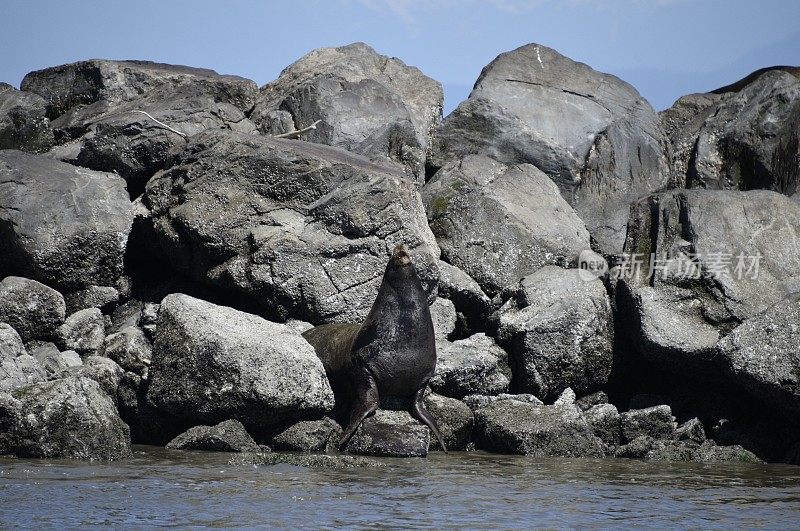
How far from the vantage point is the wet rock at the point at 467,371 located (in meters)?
13.2

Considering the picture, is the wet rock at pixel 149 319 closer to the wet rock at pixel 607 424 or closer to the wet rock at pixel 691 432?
the wet rock at pixel 607 424

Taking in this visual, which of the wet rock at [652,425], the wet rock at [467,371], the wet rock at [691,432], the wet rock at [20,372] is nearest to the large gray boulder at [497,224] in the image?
the wet rock at [467,371]

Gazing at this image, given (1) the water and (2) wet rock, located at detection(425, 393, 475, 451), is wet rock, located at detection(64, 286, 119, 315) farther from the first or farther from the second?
(2) wet rock, located at detection(425, 393, 475, 451)

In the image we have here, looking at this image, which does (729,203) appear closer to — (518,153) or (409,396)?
(518,153)

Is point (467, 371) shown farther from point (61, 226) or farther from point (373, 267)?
point (61, 226)

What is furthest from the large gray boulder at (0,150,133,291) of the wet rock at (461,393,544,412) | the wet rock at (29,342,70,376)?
the wet rock at (461,393,544,412)

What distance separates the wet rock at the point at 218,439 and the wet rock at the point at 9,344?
1940mm

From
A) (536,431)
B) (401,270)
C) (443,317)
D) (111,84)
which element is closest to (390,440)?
(536,431)

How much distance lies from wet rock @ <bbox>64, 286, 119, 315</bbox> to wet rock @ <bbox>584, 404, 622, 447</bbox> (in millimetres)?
6467

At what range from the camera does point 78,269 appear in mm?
14211

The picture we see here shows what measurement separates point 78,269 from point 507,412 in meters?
6.00

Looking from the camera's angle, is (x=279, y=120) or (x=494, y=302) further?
(x=279, y=120)

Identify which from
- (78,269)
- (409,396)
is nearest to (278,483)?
(409,396)

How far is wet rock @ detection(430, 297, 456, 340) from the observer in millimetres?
14438
